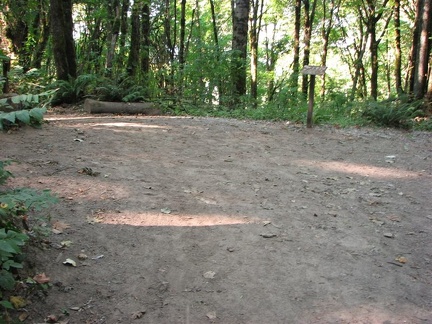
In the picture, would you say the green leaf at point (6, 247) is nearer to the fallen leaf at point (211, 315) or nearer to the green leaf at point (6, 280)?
the green leaf at point (6, 280)

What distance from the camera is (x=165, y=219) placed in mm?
4207

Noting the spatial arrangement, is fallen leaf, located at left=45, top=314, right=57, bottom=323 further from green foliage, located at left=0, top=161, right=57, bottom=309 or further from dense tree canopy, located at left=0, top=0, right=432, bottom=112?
dense tree canopy, located at left=0, top=0, right=432, bottom=112

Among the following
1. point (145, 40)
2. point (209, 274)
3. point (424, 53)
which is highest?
point (145, 40)

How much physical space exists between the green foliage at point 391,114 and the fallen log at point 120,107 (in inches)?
233

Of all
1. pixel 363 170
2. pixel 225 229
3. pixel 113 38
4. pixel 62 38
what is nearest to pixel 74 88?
pixel 62 38

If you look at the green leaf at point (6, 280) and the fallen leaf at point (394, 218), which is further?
the fallen leaf at point (394, 218)

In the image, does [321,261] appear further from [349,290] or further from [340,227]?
[340,227]

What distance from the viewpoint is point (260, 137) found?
802 centimetres

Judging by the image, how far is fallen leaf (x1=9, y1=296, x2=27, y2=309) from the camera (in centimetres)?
263

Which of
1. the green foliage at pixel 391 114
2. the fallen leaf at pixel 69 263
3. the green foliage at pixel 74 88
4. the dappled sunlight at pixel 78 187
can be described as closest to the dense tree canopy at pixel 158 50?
the green foliage at pixel 74 88

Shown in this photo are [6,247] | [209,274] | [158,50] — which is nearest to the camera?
[6,247]

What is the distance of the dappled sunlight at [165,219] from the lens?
4.06m

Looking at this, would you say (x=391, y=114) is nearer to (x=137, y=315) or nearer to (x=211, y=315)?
(x=211, y=315)

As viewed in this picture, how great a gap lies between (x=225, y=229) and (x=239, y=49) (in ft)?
32.8
